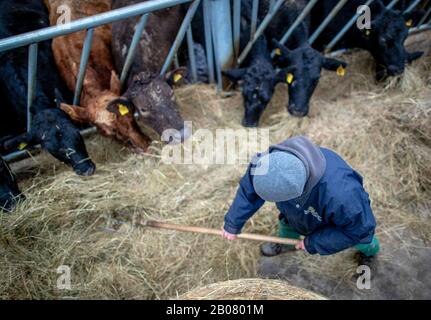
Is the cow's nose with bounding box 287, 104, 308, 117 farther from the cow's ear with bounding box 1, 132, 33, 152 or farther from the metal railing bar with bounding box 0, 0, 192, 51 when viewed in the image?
the cow's ear with bounding box 1, 132, 33, 152

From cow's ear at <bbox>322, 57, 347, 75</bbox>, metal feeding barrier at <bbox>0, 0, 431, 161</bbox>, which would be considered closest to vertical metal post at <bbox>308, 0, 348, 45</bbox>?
metal feeding barrier at <bbox>0, 0, 431, 161</bbox>

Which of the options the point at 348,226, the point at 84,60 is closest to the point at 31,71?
the point at 84,60

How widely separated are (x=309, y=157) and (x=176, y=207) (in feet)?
5.68

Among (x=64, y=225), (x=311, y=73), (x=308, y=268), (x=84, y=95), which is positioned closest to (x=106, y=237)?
(x=64, y=225)

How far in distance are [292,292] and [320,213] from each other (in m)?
0.53

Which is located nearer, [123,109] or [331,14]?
[123,109]

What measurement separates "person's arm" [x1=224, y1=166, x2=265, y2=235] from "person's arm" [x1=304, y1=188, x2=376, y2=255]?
18.5 inches

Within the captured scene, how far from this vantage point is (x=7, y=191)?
3281mm

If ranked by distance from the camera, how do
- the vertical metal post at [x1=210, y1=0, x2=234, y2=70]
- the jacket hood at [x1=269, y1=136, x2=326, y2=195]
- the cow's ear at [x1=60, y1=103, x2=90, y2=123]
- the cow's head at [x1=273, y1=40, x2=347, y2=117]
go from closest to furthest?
1. the jacket hood at [x1=269, y1=136, x2=326, y2=195]
2. the cow's ear at [x1=60, y1=103, x2=90, y2=123]
3. the vertical metal post at [x1=210, y1=0, x2=234, y2=70]
4. the cow's head at [x1=273, y1=40, x2=347, y2=117]

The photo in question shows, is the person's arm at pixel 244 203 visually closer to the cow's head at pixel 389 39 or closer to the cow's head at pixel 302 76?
the cow's head at pixel 302 76

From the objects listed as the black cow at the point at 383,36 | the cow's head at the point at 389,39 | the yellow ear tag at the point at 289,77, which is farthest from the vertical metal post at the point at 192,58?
the cow's head at the point at 389,39

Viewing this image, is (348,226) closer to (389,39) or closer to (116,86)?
(116,86)

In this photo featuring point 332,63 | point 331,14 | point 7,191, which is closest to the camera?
point 7,191

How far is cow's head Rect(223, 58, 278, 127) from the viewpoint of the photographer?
4020mm
